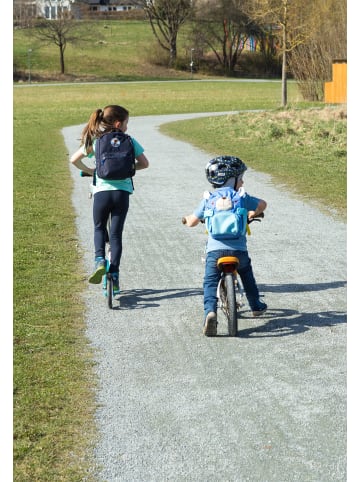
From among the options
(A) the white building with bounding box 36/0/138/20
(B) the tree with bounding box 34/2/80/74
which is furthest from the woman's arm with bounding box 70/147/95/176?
(A) the white building with bounding box 36/0/138/20

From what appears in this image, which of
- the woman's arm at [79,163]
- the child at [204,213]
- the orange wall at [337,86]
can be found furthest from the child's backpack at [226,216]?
the orange wall at [337,86]

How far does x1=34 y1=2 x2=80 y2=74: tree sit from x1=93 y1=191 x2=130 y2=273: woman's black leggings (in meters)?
75.6

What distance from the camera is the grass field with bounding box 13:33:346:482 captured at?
4.45 m

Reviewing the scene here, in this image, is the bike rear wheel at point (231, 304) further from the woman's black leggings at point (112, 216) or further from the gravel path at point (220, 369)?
the woman's black leggings at point (112, 216)

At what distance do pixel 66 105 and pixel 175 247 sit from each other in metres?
37.4

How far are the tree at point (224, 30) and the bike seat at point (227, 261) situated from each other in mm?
80781

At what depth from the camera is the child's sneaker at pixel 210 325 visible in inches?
240

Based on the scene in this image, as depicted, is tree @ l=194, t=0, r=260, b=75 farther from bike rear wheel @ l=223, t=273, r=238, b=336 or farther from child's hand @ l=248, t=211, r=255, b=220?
bike rear wheel @ l=223, t=273, r=238, b=336

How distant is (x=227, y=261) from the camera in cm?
622

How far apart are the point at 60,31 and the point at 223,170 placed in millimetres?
81601

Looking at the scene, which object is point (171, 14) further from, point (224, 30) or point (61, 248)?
point (61, 248)

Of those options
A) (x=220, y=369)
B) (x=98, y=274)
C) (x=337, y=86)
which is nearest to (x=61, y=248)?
(x=98, y=274)

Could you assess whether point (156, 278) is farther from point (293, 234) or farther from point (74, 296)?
point (293, 234)

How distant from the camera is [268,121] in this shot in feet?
89.3
